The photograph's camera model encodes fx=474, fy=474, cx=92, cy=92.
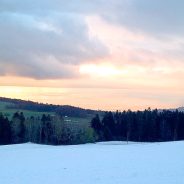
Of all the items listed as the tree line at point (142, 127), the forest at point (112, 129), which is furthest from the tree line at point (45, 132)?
the tree line at point (142, 127)

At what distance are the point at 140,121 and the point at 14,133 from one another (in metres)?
31.4

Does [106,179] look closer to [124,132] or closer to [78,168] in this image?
[78,168]

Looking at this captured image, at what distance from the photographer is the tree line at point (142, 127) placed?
11500 cm

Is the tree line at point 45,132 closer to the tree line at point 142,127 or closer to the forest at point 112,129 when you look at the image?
the forest at point 112,129

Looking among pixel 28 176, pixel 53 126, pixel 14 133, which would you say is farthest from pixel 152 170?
pixel 53 126

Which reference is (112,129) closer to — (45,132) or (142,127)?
(142,127)

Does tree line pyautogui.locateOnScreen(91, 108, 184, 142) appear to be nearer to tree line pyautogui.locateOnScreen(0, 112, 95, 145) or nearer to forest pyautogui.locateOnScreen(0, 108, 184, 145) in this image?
forest pyautogui.locateOnScreen(0, 108, 184, 145)

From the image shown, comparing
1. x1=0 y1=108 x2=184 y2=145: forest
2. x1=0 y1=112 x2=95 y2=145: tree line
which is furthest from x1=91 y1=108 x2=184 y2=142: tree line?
x1=0 y1=112 x2=95 y2=145: tree line

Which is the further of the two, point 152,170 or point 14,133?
point 14,133

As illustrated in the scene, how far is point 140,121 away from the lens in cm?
11694

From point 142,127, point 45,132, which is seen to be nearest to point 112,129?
point 142,127

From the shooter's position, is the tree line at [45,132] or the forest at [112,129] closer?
the tree line at [45,132]

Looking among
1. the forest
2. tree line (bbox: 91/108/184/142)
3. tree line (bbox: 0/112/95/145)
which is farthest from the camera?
tree line (bbox: 91/108/184/142)

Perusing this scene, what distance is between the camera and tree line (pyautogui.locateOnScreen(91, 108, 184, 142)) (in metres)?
115
